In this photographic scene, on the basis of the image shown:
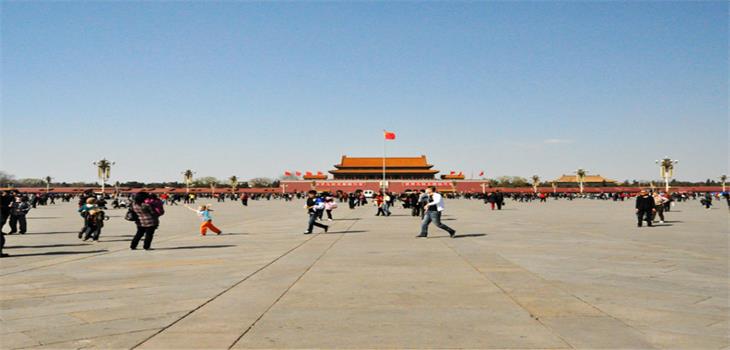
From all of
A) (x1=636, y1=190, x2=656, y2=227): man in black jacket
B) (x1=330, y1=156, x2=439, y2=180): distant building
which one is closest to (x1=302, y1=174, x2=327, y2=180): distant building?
(x1=330, y1=156, x2=439, y2=180): distant building

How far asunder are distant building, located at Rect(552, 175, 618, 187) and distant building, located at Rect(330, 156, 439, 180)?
44168 millimetres

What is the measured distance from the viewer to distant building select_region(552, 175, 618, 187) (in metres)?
140

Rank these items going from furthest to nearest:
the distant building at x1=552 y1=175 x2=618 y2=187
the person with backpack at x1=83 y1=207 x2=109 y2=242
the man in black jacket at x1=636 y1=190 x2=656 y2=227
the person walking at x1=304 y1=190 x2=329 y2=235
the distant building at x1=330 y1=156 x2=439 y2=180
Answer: the distant building at x1=552 y1=175 x2=618 y2=187 → the distant building at x1=330 y1=156 x2=439 y2=180 → the man in black jacket at x1=636 y1=190 x2=656 y2=227 → the person walking at x1=304 y1=190 x2=329 y2=235 → the person with backpack at x1=83 y1=207 x2=109 y2=242

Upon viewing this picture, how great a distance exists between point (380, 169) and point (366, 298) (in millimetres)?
101752

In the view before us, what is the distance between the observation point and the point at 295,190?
110 m

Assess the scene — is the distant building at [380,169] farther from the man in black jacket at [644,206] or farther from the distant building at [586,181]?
the man in black jacket at [644,206]

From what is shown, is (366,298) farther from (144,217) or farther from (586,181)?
(586,181)

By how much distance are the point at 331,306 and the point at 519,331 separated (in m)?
1.89

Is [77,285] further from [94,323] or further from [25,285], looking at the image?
[94,323]

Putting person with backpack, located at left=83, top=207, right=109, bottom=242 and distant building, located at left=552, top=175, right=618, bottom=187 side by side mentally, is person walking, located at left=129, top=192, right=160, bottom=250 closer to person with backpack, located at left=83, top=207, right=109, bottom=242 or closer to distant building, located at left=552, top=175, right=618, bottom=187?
person with backpack, located at left=83, top=207, right=109, bottom=242

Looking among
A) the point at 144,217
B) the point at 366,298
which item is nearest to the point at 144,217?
the point at 144,217

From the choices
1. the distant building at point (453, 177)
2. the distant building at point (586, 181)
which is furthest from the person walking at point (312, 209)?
the distant building at point (586, 181)

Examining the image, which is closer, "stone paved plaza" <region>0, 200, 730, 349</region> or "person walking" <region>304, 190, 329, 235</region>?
"stone paved plaza" <region>0, 200, 730, 349</region>

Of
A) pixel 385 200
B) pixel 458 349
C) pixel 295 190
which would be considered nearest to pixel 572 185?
pixel 295 190
